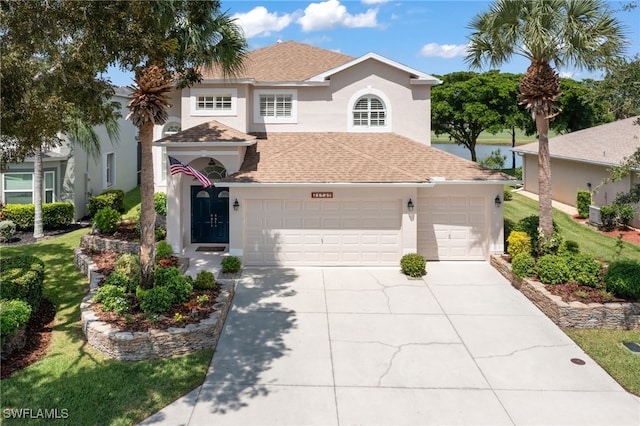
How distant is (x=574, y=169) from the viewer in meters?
25.9

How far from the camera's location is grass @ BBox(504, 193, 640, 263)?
58.5ft

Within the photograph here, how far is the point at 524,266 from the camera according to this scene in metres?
14.4

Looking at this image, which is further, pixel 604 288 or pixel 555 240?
pixel 555 240

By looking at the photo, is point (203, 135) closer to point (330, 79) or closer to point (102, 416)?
point (330, 79)

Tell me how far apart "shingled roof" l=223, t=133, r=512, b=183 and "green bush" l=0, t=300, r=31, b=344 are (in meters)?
7.93

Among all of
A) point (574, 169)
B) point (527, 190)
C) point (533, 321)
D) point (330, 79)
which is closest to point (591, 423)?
point (533, 321)

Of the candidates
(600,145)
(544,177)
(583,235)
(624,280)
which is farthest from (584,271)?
(600,145)

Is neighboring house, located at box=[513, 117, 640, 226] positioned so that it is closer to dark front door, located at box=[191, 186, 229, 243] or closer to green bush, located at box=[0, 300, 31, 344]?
dark front door, located at box=[191, 186, 229, 243]

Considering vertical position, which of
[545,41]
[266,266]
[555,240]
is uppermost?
[545,41]

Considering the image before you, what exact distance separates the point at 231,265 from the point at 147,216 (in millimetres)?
4285

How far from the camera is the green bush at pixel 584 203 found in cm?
2312

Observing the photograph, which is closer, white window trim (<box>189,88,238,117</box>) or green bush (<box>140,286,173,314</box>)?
green bush (<box>140,286,173,314</box>)

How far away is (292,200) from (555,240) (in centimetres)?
871

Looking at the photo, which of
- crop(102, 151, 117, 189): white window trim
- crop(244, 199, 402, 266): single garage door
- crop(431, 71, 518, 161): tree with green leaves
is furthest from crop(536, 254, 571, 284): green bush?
crop(431, 71, 518, 161): tree with green leaves
